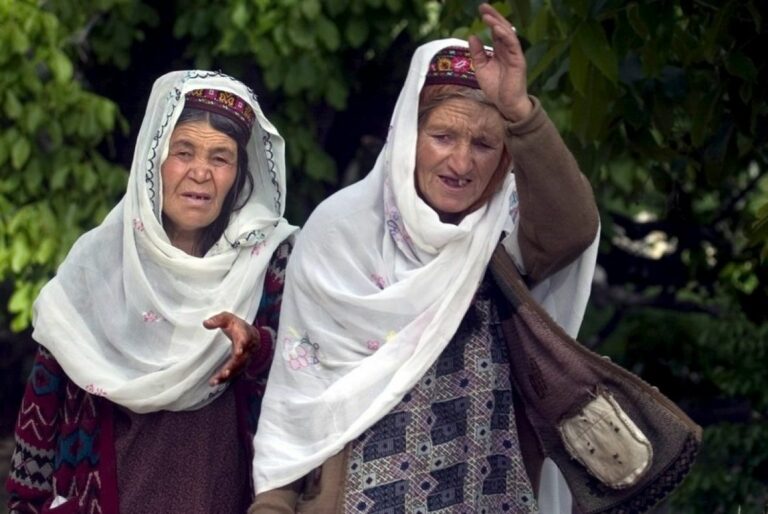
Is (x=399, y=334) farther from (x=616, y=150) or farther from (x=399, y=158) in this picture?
(x=616, y=150)

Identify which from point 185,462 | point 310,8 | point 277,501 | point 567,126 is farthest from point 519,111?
point 310,8

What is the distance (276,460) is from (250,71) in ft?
12.5

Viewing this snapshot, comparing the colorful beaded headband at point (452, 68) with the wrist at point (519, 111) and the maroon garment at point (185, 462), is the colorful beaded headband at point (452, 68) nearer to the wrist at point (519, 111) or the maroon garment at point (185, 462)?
the wrist at point (519, 111)

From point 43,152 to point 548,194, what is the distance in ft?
12.4

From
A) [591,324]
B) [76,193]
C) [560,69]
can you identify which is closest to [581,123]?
[560,69]

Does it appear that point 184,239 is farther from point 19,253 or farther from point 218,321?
point 19,253

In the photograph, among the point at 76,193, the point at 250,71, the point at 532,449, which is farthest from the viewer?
the point at 250,71

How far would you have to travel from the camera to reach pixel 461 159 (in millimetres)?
3750

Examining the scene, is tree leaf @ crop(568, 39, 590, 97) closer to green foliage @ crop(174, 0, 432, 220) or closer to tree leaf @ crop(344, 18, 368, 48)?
green foliage @ crop(174, 0, 432, 220)

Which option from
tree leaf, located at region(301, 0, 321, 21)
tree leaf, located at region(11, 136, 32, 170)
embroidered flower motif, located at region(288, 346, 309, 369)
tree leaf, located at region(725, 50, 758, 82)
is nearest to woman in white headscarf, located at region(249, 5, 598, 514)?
embroidered flower motif, located at region(288, 346, 309, 369)

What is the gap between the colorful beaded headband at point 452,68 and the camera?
149 inches

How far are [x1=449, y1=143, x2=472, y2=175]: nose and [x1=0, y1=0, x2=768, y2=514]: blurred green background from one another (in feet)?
2.45

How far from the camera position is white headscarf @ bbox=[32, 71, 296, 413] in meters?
4.03

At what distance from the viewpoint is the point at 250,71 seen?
740 cm
